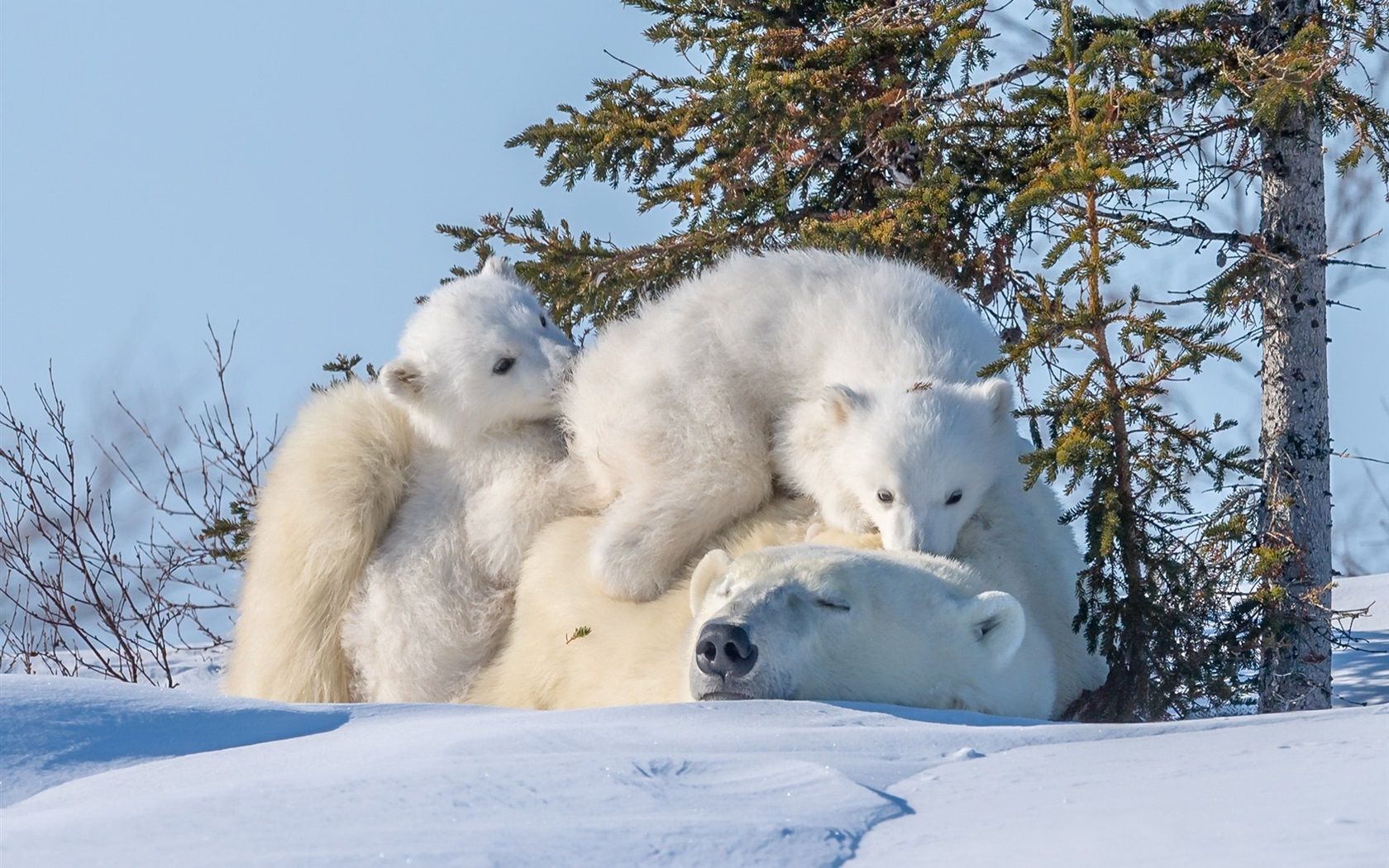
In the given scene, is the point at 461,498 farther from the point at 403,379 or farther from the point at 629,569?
the point at 629,569

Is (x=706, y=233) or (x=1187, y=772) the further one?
(x=706, y=233)

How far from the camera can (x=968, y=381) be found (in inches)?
181

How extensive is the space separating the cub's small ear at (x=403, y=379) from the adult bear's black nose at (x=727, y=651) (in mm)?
2109

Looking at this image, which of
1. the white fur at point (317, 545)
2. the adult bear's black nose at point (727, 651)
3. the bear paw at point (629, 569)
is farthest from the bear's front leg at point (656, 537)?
the adult bear's black nose at point (727, 651)

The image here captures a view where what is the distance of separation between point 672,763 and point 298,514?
2965 mm

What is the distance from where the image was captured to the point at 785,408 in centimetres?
462

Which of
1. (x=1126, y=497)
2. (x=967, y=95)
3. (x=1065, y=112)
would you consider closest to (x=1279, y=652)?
(x=1126, y=497)

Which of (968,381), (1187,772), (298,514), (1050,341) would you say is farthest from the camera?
(298,514)

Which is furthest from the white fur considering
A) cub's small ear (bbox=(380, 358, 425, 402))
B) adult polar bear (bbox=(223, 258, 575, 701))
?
cub's small ear (bbox=(380, 358, 425, 402))

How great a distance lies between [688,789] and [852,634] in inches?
50.8

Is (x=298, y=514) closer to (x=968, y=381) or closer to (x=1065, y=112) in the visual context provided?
(x=968, y=381)

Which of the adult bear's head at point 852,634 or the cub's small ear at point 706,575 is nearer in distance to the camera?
the adult bear's head at point 852,634

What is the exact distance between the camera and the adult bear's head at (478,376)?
495 centimetres

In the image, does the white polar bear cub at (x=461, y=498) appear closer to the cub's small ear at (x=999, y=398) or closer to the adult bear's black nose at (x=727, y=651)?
the cub's small ear at (x=999, y=398)
